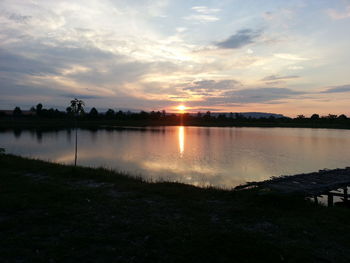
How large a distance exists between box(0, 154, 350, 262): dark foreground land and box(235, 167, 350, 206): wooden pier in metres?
1.63

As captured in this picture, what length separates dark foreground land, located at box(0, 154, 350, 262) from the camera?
518 centimetres

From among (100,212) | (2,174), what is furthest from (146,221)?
(2,174)

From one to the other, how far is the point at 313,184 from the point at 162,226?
8534mm

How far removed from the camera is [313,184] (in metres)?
12.1

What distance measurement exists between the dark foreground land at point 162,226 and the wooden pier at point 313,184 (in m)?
1.63

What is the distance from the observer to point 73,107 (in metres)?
20.3

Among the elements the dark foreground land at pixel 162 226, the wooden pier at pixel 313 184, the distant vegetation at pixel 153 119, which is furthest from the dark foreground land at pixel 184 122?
the dark foreground land at pixel 162 226

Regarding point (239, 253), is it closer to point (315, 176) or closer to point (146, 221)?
point (146, 221)

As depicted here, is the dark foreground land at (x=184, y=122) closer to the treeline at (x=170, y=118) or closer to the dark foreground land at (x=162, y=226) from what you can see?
the treeline at (x=170, y=118)

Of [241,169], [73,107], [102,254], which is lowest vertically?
[241,169]

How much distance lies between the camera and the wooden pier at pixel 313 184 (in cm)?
1070

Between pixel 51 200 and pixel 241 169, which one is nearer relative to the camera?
pixel 51 200

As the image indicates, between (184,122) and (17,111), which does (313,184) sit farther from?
(17,111)

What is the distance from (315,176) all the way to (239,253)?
10717 mm
